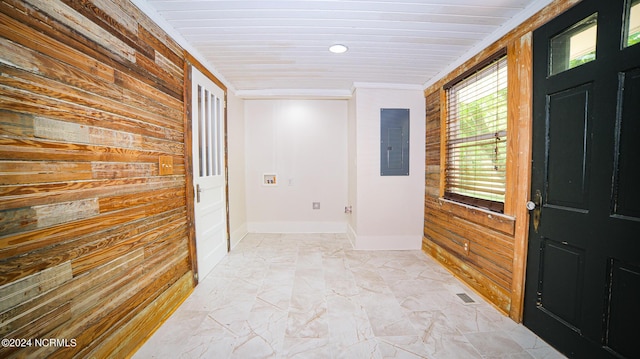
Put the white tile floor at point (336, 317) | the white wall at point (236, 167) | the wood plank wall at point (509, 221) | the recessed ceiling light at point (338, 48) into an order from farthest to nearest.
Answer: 1. the white wall at point (236, 167)
2. the recessed ceiling light at point (338, 48)
3. the wood plank wall at point (509, 221)
4. the white tile floor at point (336, 317)

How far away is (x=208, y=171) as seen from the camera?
2.86 m

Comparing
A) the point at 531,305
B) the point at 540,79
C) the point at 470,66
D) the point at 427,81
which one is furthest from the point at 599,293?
the point at 427,81

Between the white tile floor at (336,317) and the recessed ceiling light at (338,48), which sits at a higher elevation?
the recessed ceiling light at (338,48)

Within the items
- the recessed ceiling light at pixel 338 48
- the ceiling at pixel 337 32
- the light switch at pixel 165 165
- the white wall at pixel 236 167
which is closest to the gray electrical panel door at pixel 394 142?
the ceiling at pixel 337 32

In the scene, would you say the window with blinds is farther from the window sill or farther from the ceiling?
the ceiling

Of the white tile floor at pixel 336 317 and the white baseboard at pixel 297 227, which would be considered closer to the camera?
the white tile floor at pixel 336 317

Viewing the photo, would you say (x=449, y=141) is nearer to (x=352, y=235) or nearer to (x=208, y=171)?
(x=352, y=235)

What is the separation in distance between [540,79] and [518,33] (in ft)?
1.64

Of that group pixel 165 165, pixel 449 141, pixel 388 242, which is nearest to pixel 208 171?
pixel 165 165

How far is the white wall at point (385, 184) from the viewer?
350cm

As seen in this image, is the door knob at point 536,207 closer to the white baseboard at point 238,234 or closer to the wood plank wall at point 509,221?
the wood plank wall at point 509,221

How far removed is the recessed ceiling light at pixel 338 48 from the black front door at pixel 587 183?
154 centimetres

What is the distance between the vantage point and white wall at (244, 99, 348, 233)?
438 cm

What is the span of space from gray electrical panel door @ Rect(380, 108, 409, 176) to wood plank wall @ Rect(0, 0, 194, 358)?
107 inches
